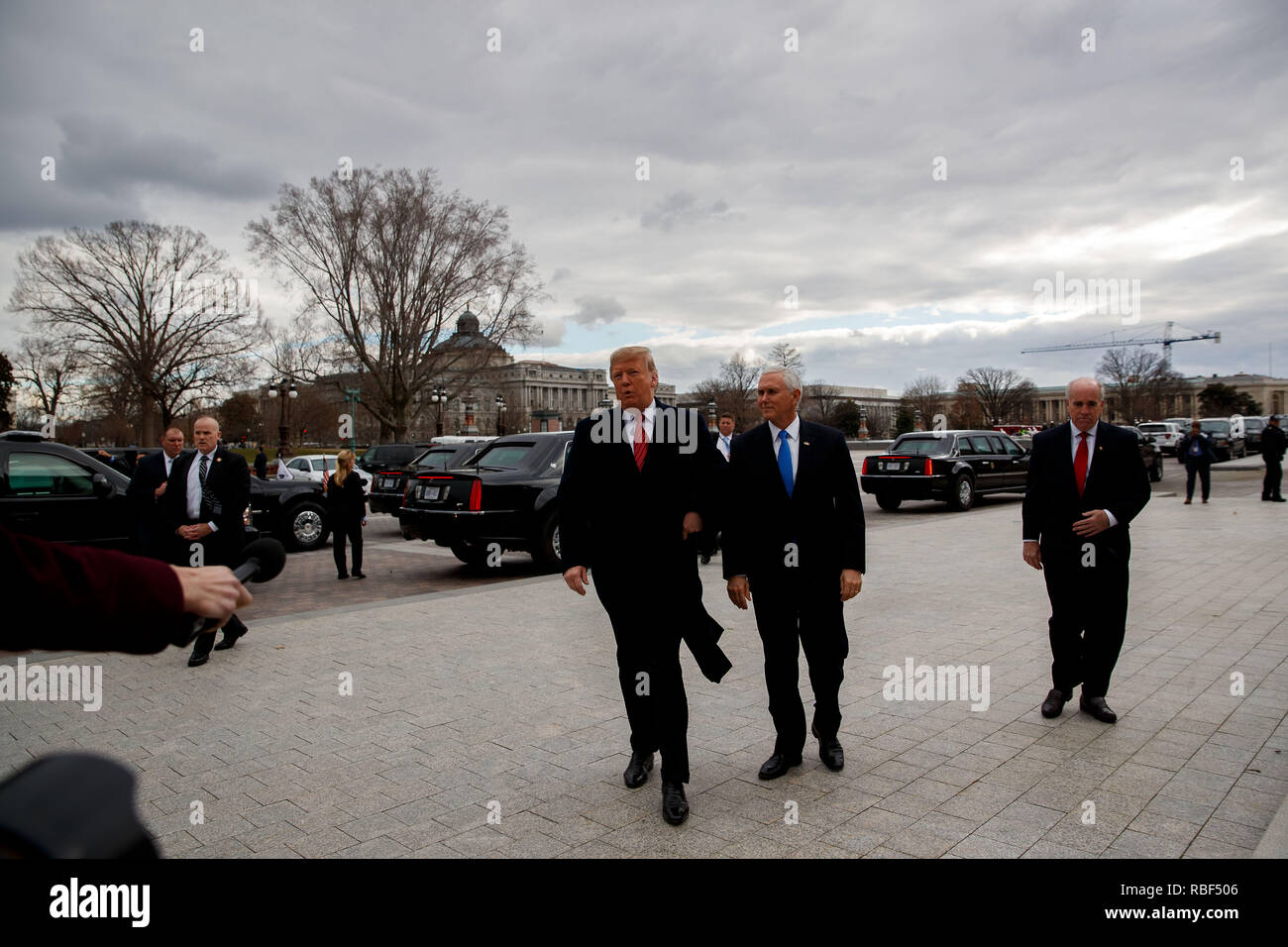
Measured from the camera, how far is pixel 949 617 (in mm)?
7828

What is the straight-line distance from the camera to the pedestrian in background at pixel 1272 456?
18.4 meters

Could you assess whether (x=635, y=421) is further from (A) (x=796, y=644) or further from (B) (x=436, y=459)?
(B) (x=436, y=459)

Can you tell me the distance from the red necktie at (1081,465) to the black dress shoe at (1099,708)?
1.18 m

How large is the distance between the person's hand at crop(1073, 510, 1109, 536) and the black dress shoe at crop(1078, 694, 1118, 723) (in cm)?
97

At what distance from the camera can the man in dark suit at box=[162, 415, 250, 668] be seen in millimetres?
6887

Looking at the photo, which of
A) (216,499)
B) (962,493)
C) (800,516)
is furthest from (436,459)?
(800,516)

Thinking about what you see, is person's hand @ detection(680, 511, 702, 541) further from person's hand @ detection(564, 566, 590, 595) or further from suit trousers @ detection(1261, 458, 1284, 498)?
suit trousers @ detection(1261, 458, 1284, 498)

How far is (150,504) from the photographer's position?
7223 mm

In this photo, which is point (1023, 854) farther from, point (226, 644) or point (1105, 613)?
point (226, 644)

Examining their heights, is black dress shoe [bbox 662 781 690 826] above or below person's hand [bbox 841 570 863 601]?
below

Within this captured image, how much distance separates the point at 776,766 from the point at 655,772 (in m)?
0.60

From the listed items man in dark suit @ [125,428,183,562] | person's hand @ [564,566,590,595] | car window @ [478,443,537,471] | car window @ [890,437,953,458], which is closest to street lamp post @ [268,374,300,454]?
car window @ [890,437,953,458]

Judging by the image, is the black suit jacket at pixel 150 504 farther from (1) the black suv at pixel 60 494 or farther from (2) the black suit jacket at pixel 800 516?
(2) the black suit jacket at pixel 800 516

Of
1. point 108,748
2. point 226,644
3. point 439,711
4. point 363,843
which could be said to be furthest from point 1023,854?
Answer: point 226,644
